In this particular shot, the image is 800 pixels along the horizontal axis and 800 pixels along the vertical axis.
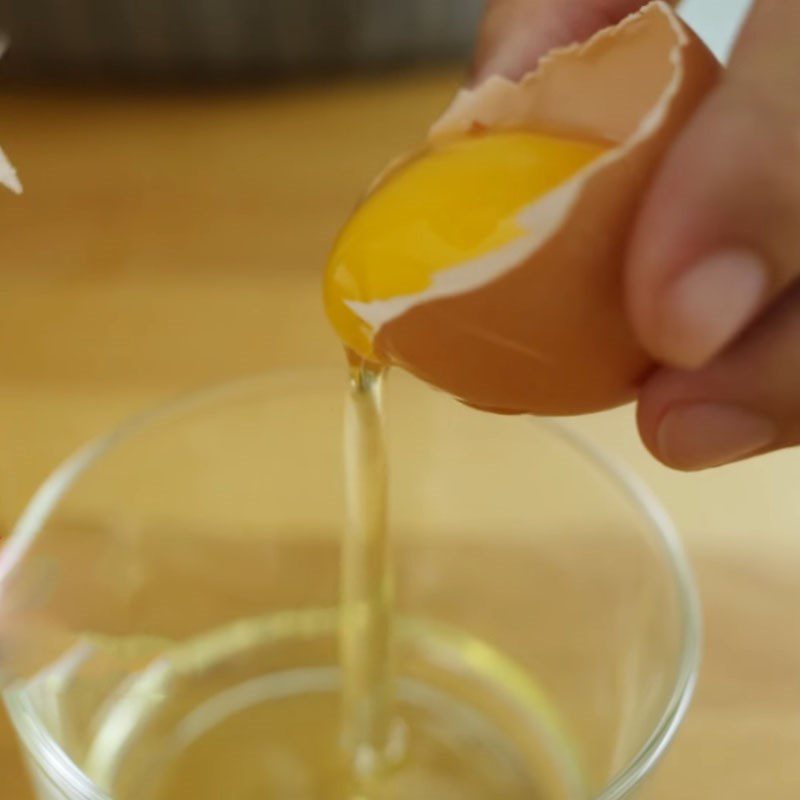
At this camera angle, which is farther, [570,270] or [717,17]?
[717,17]

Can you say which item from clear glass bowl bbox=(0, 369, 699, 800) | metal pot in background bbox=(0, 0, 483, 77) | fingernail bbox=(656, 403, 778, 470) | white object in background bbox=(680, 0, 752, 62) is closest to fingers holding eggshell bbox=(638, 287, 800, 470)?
fingernail bbox=(656, 403, 778, 470)

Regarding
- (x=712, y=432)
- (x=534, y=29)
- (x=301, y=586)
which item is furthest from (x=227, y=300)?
(x=712, y=432)

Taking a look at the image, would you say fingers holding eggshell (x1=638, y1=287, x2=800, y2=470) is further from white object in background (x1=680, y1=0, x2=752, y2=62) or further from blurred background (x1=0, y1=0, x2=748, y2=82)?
white object in background (x1=680, y1=0, x2=752, y2=62)

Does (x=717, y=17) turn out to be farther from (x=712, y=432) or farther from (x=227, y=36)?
(x=712, y=432)

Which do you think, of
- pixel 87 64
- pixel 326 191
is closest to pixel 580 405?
pixel 326 191

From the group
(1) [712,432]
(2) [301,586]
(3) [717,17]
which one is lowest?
(2) [301,586]

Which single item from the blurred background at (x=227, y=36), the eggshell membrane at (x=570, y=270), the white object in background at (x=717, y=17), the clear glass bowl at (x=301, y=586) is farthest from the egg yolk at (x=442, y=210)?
the white object in background at (x=717, y=17)

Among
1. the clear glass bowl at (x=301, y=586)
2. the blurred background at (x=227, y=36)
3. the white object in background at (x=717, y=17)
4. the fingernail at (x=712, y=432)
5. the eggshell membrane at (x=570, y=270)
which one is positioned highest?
→ the eggshell membrane at (x=570, y=270)

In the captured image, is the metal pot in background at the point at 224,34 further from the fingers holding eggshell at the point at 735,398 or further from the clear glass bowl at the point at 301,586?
the fingers holding eggshell at the point at 735,398
